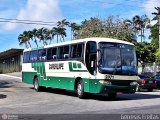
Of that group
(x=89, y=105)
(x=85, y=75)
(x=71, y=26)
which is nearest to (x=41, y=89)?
(x=85, y=75)

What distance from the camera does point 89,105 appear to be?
18969 mm

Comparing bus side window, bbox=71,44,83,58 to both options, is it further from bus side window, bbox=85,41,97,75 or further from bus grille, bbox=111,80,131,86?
bus grille, bbox=111,80,131,86

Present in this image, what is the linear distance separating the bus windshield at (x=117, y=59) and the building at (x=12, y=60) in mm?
48199

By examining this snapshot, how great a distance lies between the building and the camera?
2832 inches

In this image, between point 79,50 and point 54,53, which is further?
point 54,53

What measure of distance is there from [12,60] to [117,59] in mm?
58001

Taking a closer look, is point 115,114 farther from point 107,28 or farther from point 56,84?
point 107,28

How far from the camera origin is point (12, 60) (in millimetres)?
77500

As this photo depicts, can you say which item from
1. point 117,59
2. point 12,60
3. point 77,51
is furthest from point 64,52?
point 12,60

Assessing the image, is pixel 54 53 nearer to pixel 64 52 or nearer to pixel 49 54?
pixel 49 54

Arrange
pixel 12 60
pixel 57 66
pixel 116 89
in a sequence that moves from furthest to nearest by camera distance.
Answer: pixel 12 60
pixel 57 66
pixel 116 89

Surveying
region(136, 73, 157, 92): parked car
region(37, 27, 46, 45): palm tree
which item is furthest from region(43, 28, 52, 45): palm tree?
region(136, 73, 157, 92): parked car

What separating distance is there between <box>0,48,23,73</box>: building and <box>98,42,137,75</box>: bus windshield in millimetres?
48199

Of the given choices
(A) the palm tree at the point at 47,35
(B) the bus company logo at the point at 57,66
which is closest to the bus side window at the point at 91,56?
(B) the bus company logo at the point at 57,66
